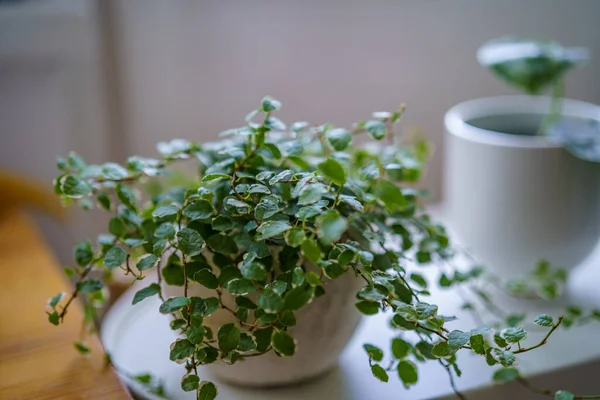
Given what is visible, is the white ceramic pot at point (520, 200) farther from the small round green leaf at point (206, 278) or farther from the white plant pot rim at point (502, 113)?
the small round green leaf at point (206, 278)

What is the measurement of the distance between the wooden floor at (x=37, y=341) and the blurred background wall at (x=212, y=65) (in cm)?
33

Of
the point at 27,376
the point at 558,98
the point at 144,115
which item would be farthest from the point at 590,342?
the point at 144,115

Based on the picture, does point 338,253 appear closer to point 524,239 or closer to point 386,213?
point 386,213

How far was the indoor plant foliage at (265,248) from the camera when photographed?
417 millimetres

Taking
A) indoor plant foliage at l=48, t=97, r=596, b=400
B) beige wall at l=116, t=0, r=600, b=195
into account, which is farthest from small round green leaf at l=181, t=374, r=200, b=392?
beige wall at l=116, t=0, r=600, b=195

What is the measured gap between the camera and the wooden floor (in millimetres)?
524

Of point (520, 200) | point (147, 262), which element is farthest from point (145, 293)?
point (520, 200)

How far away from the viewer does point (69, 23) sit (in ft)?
3.33

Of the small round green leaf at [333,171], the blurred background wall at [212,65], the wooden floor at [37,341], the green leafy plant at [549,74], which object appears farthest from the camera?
the blurred background wall at [212,65]

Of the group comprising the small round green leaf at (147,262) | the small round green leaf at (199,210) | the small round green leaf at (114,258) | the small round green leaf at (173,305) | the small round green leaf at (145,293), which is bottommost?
the small round green leaf at (145,293)

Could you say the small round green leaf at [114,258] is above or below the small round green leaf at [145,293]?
above

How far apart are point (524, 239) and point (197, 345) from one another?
376 mm

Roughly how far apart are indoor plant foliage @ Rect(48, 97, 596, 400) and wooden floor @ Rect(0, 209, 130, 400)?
0.05 metres

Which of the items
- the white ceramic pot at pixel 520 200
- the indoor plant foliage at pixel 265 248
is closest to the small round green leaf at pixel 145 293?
the indoor plant foliage at pixel 265 248
